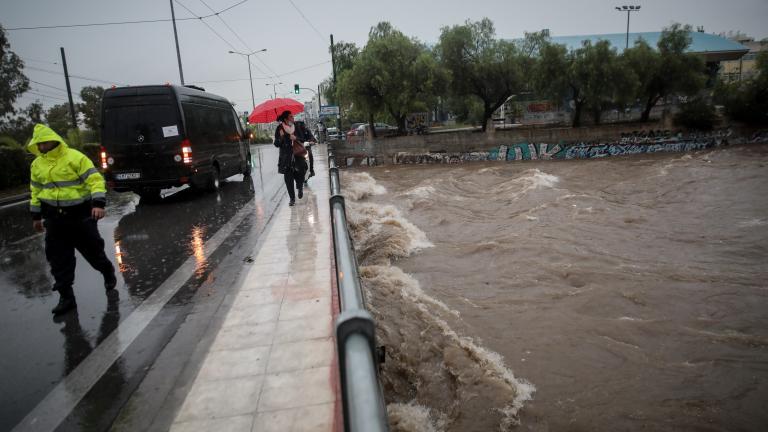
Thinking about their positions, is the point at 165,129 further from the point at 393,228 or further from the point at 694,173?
the point at 694,173

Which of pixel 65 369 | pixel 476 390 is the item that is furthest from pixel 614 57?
pixel 65 369

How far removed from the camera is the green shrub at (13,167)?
14.8 meters

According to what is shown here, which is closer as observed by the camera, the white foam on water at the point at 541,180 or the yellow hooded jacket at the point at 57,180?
the yellow hooded jacket at the point at 57,180

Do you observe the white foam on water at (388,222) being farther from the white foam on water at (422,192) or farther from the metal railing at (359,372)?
the metal railing at (359,372)

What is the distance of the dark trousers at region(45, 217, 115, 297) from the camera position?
452 cm

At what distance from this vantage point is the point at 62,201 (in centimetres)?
450

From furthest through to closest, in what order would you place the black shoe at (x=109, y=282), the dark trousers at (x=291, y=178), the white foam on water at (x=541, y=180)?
1. the white foam on water at (x=541, y=180)
2. the dark trousers at (x=291, y=178)
3. the black shoe at (x=109, y=282)

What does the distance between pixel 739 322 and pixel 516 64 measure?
28.2m

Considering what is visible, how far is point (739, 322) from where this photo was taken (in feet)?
19.2

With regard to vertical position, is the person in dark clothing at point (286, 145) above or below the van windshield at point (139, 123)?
below

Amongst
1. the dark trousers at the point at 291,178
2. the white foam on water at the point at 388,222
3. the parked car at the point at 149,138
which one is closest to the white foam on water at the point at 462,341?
the white foam on water at the point at 388,222

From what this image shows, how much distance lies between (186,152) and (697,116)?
3395cm

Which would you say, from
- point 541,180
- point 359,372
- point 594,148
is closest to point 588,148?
point 594,148

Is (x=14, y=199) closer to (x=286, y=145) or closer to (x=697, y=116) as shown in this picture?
(x=286, y=145)
